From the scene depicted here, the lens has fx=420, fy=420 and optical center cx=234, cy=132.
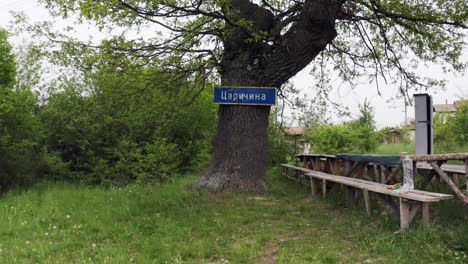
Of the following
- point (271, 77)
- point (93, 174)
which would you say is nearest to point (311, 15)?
point (271, 77)

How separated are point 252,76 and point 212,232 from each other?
13.0ft

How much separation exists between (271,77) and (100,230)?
179 inches

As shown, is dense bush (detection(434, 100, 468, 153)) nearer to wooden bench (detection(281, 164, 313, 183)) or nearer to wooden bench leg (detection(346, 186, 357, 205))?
wooden bench (detection(281, 164, 313, 183))

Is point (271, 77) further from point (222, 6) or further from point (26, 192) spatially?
point (26, 192)

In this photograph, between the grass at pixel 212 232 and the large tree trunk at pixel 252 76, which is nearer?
the grass at pixel 212 232

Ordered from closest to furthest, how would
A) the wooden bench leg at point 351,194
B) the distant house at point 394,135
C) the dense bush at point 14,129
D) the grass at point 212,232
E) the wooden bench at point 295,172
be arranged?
1. the grass at point 212,232
2. the wooden bench leg at point 351,194
3. the dense bush at point 14,129
4. the wooden bench at point 295,172
5. the distant house at point 394,135

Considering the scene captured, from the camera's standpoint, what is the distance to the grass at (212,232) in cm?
445

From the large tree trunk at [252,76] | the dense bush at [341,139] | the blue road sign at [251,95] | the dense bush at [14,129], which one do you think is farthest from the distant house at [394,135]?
the dense bush at [14,129]

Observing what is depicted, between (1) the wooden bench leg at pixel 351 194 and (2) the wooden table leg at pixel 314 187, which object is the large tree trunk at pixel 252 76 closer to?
(2) the wooden table leg at pixel 314 187

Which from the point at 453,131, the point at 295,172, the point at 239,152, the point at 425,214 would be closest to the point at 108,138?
the point at 239,152

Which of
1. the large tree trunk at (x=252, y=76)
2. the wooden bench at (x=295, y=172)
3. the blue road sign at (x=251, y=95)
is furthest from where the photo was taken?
the wooden bench at (x=295, y=172)

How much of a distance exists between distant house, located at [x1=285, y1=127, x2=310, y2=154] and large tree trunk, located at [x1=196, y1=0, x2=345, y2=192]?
14.5 feet

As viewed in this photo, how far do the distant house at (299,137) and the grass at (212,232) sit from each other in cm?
550

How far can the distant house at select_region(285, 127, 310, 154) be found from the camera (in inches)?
536
